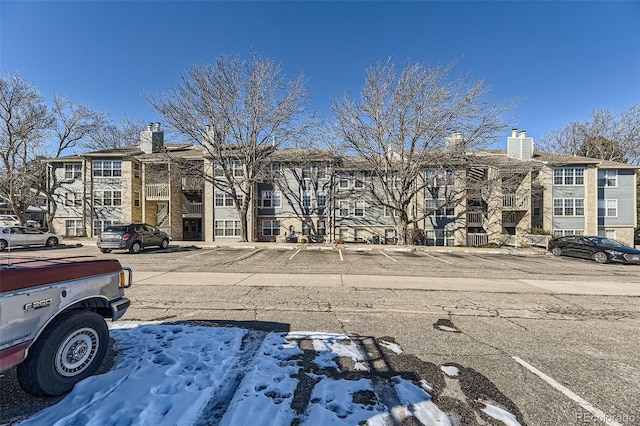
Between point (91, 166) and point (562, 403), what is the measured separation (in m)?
34.2

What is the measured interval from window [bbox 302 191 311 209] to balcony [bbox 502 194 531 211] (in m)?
18.2

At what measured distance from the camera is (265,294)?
22.0ft

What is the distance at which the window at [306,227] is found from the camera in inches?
1011

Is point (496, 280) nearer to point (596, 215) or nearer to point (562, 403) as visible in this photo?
point (562, 403)

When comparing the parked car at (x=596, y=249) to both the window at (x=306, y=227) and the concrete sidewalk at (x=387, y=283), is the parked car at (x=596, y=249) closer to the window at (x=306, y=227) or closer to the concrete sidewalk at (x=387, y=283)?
the concrete sidewalk at (x=387, y=283)

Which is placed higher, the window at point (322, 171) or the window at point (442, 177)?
the window at point (322, 171)

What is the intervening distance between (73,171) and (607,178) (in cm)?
5213

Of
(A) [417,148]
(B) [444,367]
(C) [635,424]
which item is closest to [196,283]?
(B) [444,367]

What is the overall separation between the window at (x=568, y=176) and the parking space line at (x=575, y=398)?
29.3 m

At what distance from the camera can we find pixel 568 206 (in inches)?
965

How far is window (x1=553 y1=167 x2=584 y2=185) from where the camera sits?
80.1 feet

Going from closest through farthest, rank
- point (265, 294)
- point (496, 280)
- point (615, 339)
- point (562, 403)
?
point (562, 403) → point (615, 339) → point (265, 294) → point (496, 280)

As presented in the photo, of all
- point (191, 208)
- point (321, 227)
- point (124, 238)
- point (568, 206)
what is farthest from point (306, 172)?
point (568, 206)

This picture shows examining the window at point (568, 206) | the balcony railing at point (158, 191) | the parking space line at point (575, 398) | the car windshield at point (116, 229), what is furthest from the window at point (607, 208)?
the balcony railing at point (158, 191)
